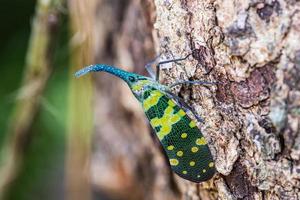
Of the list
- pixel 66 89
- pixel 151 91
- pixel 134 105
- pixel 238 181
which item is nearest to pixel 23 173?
pixel 66 89

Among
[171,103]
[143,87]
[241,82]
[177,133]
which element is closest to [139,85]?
[143,87]

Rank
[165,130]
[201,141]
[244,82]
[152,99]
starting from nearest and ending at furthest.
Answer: [244,82] → [201,141] → [165,130] → [152,99]

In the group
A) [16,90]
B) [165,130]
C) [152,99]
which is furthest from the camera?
[16,90]

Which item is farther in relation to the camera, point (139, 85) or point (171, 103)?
point (139, 85)

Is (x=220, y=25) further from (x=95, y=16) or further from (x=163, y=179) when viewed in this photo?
(x=95, y=16)

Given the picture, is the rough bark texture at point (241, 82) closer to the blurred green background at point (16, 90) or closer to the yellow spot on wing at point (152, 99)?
the yellow spot on wing at point (152, 99)

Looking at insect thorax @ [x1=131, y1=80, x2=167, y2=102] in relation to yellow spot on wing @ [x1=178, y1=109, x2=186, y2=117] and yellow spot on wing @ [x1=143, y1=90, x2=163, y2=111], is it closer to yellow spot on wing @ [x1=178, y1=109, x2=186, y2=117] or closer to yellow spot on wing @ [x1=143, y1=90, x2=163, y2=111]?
yellow spot on wing @ [x1=143, y1=90, x2=163, y2=111]

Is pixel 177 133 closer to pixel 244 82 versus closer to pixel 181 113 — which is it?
pixel 181 113
